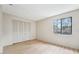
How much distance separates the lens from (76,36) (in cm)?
325

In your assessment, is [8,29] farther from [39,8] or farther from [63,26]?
[63,26]

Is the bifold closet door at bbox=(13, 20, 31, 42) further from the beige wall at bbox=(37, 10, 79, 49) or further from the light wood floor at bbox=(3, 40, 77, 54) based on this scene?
the light wood floor at bbox=(3, 40, 77, 54)

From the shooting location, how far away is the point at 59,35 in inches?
163

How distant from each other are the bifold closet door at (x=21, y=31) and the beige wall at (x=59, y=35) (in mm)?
1113

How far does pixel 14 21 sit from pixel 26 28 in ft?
4.29

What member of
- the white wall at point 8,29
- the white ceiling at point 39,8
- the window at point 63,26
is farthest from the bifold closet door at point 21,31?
the window at point 63,26

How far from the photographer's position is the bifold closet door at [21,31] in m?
4.64

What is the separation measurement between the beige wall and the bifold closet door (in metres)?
1.11

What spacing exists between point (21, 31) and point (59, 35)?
9.29 feet

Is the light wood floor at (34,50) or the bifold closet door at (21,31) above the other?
the bifold closet door at (21,31)

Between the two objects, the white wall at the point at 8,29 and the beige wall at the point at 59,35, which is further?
the white wall at the point at 8,29

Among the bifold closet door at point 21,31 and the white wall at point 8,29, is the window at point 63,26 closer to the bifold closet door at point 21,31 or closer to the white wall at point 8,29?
the bifold closet door at point 21,31
